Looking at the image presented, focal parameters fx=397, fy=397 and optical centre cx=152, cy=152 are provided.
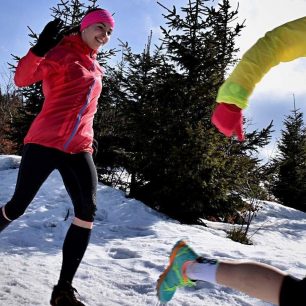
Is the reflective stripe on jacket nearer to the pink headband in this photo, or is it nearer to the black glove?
the black glove

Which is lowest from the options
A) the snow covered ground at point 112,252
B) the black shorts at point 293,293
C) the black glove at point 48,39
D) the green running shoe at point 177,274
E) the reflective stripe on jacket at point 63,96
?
the snow covered ground at point 112,252

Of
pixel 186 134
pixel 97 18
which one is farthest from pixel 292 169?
pixel 97 18

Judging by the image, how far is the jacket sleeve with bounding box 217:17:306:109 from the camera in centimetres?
188

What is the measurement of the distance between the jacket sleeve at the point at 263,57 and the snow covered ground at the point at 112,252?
2174mm

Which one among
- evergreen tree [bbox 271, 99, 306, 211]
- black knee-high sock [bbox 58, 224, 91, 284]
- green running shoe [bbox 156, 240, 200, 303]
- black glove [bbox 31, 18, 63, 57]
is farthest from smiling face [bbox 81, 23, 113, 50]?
evergreen tree [bbox 271, 99, 306, 211]

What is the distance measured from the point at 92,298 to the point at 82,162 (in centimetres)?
118

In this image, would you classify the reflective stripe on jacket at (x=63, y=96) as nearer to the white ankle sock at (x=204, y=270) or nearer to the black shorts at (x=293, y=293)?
the white ankle sock at (x=204, y=270)

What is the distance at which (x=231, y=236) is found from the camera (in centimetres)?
789

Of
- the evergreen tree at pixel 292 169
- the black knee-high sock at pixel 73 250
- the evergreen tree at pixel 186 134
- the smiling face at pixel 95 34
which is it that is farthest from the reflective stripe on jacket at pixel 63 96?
the evergreen tree at pixel 292 169

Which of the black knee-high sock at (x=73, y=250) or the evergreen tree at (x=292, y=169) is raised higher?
the evergreen tree at (x=292, y=169)

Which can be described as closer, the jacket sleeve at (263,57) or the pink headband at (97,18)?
the jacket sleeve at (263,57)

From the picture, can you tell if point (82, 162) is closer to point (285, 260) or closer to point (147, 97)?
point (285, 260)

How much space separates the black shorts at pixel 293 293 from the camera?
172 cm

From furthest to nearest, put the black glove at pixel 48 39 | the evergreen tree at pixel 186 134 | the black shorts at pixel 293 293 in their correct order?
the evergreen tree at pixel 186 134 < the black glove at pixel 48 39 < the black shorts at pixel 293 293
